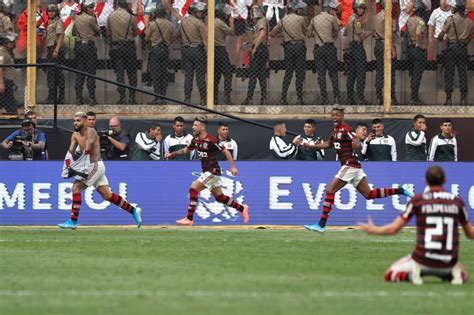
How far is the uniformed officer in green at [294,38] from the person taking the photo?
93.1 ft

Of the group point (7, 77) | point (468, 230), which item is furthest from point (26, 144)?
point (468, 230)

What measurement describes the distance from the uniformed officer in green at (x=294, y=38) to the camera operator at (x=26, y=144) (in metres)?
5.40

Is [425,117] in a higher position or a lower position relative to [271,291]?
higher

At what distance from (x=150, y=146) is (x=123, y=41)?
8.27 ft

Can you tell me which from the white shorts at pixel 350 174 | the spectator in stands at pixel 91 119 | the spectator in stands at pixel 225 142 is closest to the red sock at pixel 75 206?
the spectator in stands at pixel 91 119

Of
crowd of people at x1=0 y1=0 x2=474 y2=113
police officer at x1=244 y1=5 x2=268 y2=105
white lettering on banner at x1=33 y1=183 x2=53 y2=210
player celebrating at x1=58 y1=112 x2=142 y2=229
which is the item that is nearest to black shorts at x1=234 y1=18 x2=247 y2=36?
crowd of people at x1=0 y1=0 x2=474 y2=113

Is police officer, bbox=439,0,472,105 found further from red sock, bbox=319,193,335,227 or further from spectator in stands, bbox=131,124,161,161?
spectator in stands, bbox=131,124,161,161

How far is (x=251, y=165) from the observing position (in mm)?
27047

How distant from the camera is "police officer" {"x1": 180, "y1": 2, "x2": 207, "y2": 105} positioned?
28.8 m

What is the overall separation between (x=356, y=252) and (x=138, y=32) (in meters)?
11.3

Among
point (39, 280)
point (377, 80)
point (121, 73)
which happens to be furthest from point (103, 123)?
point (39, 280)

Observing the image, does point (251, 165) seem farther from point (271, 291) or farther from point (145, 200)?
point (271, 291)

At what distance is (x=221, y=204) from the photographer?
1070 inches

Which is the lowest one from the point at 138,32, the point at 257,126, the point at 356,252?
the point at 356,252
